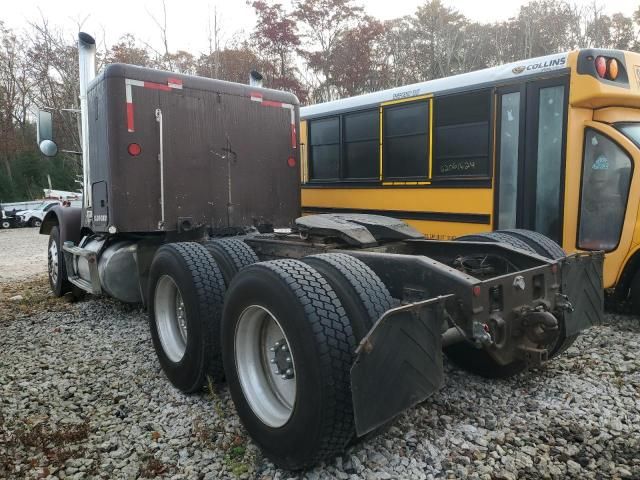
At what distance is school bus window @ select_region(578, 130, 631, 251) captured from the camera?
515cm

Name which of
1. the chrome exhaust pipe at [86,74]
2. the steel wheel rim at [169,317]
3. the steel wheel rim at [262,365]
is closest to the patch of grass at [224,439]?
the steel wheel rim at [262,365]

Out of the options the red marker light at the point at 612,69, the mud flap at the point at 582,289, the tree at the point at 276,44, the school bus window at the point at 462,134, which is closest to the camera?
the mud flap at the point at 582,289

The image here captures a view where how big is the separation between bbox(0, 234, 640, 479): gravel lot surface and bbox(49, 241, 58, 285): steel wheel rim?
114 inches

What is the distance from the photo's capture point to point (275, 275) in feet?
9.09

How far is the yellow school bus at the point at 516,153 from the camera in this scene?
5203 mm

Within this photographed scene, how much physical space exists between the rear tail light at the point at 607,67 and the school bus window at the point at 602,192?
551 millimetres

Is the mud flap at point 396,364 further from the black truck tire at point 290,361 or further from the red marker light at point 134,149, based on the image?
the red marker light at point 134,149

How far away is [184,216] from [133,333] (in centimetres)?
131

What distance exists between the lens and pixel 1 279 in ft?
31.8

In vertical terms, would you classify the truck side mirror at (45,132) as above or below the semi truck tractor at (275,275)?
above

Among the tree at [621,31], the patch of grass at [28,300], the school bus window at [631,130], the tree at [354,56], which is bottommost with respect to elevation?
the patch of grass at [28,300]

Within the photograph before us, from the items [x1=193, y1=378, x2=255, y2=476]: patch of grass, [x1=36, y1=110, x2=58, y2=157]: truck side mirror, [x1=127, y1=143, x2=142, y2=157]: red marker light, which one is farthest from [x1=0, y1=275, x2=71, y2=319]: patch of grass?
[x1=193, y1=378, x2=255, y2=476]: patch of grass

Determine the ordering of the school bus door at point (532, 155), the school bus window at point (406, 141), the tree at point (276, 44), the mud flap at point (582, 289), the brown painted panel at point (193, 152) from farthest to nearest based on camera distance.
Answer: the tree at point (276, 44) → the school bus window at point (406, 141) → the school bus door at point (532, 155) → the brown painted panel at point (193, 152) → the mud flap at point (582, 289)

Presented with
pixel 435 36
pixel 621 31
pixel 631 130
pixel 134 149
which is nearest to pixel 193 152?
pixel 134 149
